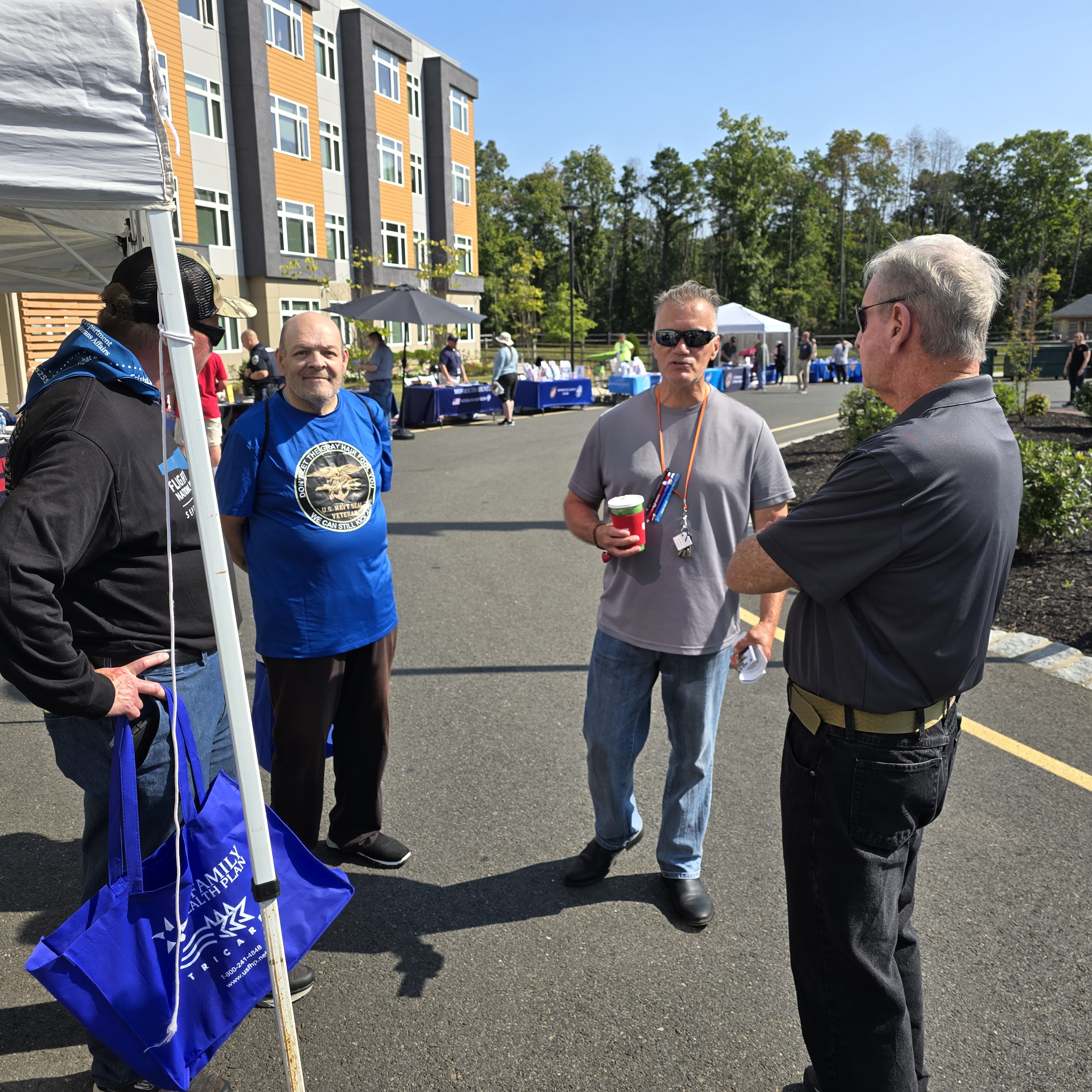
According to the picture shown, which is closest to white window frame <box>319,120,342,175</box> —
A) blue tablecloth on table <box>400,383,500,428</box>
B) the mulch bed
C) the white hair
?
blue tablecloth on table <box>400,383,500,428</box>

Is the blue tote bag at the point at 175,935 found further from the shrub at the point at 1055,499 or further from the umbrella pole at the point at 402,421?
the umbrella pole at the point at 402,421

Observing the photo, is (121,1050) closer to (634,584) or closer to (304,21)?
(634,584)

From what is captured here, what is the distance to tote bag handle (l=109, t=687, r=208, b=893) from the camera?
2.04m

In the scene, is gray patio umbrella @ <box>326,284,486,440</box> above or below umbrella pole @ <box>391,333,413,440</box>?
above

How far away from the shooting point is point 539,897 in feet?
10.5

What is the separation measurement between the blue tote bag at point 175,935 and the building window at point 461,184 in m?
47.6

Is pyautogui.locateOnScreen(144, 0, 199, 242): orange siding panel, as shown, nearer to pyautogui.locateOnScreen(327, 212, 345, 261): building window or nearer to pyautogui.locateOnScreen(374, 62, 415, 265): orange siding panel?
pyautogui.locateOnScreen(327, 212, 345, 261): building window

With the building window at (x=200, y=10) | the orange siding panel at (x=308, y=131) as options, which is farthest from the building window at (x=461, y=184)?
the building window at (x=200, y=10)

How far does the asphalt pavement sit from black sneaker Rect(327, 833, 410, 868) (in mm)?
44

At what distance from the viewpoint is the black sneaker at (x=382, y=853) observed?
11.2 feet

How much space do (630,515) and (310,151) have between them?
38.3m

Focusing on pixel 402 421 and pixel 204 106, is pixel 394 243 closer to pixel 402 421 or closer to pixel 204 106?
pixel 204 106

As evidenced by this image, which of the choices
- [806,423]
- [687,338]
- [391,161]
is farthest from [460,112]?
[687,338]

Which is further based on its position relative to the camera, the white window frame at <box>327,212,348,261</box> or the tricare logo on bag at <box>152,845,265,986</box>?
the white window frame at <box>327,212,348,261</box>
